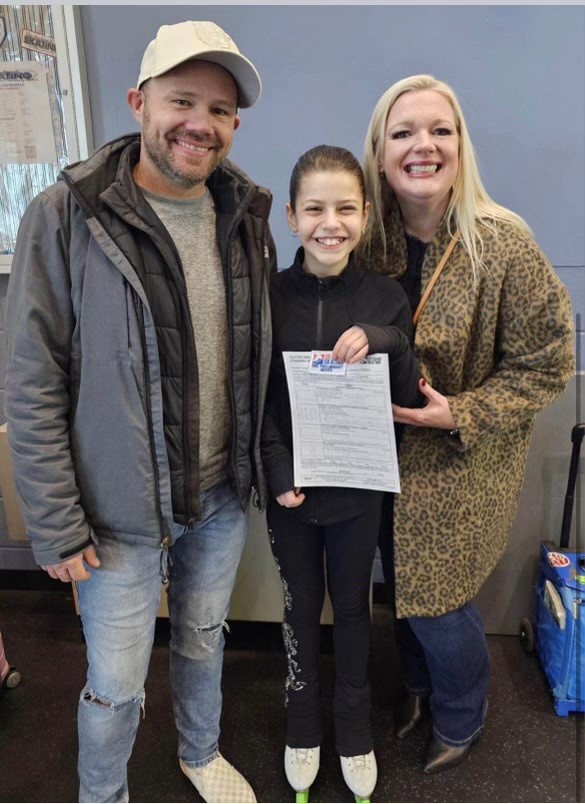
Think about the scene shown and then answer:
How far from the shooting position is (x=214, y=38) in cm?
108

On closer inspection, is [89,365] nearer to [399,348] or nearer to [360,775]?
[399,348]

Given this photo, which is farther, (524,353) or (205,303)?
(524,353)

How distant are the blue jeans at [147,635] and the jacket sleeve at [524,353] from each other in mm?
598

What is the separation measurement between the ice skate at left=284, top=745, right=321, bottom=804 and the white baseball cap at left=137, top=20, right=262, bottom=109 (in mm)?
1678

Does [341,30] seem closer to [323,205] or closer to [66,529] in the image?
[323,205]

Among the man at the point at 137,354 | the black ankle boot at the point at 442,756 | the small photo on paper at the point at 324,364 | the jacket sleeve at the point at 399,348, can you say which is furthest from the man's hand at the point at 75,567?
the black ankle boot at the point at 442,756

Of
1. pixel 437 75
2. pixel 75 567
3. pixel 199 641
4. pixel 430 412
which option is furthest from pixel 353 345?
pixel 437 75

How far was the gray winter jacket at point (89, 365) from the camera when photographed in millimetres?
1060

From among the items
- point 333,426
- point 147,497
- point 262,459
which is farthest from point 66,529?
point 333,426

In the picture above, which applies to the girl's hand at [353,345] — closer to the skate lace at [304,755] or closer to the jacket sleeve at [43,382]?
the jacket sleeve at [43,382]

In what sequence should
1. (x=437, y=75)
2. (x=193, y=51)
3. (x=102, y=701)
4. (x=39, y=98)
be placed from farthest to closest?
(x=39, y=98)
(x=437, y=75)
(x=102, y=701)
(x=193, y=51)

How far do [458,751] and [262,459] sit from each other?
1070 mm

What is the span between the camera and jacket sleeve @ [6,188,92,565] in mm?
1055

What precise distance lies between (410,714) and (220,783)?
0.61 meters
